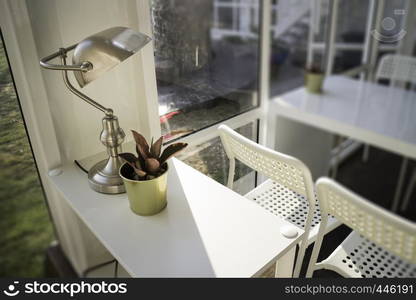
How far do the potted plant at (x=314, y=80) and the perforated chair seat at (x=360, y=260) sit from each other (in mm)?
1275

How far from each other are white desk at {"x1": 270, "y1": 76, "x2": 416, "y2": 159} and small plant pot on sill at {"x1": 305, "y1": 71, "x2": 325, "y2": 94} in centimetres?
4

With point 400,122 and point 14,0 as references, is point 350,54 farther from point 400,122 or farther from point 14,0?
point 14,0

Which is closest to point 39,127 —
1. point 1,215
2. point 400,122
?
point 1,215

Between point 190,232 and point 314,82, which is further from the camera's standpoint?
point 314,82

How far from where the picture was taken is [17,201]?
1.25m

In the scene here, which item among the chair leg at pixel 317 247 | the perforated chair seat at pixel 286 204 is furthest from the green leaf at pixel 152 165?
the chair leg at pixel 317 247

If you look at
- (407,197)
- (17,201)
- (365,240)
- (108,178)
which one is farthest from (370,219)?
(407,197)

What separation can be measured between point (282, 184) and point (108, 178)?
40cm

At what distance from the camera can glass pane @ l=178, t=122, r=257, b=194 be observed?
2.94 ft

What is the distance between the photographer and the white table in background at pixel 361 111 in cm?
146

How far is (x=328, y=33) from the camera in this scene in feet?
6.63

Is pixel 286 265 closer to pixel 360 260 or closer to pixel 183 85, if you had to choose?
pixel 360 260

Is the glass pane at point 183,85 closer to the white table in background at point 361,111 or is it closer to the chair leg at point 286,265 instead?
the chair leg at point 286,265

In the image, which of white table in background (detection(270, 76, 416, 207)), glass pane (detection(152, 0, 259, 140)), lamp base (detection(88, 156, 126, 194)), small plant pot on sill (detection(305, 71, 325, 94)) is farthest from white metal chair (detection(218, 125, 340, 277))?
small plant pot on sill (detection(305, 71, 325, 94))
